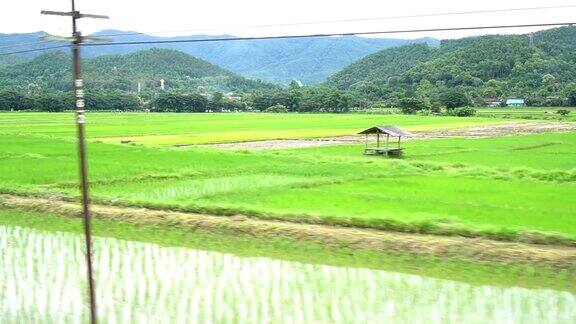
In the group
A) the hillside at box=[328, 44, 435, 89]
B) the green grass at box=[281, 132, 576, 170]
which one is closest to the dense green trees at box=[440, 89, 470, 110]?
the hillside at box=[328, 44, 435, 89]

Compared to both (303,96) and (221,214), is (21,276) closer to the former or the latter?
(221,214)

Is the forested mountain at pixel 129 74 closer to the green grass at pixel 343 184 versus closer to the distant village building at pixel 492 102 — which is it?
the green grass at pixel 343 184

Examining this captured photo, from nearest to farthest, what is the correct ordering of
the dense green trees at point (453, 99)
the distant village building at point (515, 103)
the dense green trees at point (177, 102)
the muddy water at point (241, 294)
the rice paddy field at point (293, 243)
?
the muddy water at point (241, 294) < the rice paddy field at point (293, 243) < the dense green trees at point (453, 99) < the dense green trees at point (177, 102) < the distant village building at point (515, 103)

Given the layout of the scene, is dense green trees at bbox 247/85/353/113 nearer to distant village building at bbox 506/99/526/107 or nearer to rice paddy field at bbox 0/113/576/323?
distant village building at bbox 506/99/526/107

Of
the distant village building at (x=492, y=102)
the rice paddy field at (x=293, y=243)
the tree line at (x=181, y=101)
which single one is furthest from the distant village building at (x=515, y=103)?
the rice paddy field at (x=293, y=243)

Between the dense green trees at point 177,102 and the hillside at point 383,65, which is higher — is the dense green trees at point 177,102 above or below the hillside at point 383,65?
below

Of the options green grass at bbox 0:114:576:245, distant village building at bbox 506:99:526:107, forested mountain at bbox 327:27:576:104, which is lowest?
green grass at bbox 0:114:576:245

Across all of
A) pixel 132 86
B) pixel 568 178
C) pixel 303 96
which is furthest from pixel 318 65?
pixel 568 178
